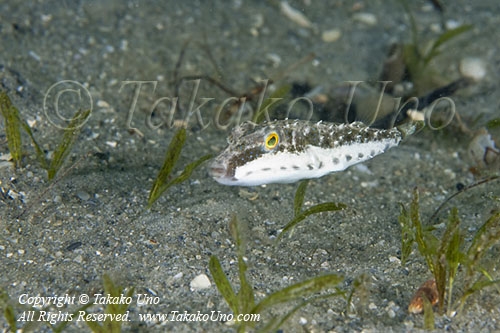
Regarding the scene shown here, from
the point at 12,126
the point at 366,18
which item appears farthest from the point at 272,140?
the point at 366,18

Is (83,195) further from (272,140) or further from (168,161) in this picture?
(272,140)

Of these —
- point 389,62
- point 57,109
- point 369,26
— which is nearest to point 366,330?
point 57,109

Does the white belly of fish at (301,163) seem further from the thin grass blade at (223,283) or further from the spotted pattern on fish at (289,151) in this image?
the thin grass blade at (223,283)

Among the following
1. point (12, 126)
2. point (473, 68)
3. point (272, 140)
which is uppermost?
point (12, 126)

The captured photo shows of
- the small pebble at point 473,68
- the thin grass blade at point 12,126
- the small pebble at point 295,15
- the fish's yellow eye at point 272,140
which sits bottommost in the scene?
the small pebble at point 473,68

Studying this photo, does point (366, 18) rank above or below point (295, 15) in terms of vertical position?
below

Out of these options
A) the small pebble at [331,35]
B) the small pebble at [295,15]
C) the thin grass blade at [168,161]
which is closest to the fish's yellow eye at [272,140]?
the thin grass blade at [168,161]

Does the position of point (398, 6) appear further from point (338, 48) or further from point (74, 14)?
point (74, 14)
